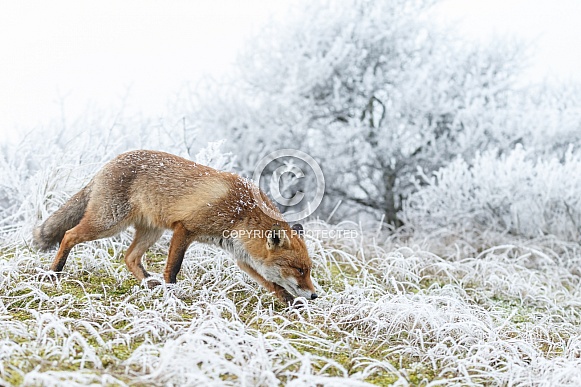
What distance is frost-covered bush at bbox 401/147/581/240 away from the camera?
888 cm

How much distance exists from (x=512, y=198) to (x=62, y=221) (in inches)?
287

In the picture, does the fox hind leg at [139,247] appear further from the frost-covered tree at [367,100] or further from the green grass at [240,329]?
the frost-covered tree at [367,100]

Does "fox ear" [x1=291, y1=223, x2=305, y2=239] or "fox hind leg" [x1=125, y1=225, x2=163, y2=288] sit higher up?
"fox ear" [x1=291, y1=223, x2=305, y2=239]

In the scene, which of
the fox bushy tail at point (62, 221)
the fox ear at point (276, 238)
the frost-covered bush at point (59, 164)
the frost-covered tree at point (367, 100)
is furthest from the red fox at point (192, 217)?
the frost-covered tree at point (367, 100)

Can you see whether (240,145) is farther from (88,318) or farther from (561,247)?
(88,318)

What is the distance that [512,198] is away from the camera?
9258 millimetres

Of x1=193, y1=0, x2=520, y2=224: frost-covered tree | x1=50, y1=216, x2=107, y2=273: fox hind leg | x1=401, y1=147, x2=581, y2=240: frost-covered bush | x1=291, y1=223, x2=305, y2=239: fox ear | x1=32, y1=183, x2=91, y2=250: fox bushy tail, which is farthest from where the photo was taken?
x1=193, y1=0, x2=520, y2=224: frost-covered tree

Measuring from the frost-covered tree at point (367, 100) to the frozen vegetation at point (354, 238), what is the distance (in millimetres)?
45

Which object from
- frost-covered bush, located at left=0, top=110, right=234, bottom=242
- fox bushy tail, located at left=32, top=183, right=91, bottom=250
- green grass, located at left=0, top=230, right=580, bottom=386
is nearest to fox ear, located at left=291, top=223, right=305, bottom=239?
green grass, located at left=0, top=230, right=580, bottom=386

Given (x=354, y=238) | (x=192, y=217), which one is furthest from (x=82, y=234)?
(x=354, y=238)

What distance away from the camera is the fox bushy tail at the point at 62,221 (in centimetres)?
454

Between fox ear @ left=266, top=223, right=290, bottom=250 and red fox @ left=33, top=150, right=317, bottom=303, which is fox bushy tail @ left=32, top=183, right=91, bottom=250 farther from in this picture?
fox ear @ left=266, top=223, right=290, bottom=250

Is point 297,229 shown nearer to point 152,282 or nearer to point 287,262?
point 287,262

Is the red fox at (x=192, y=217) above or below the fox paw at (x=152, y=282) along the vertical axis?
above
